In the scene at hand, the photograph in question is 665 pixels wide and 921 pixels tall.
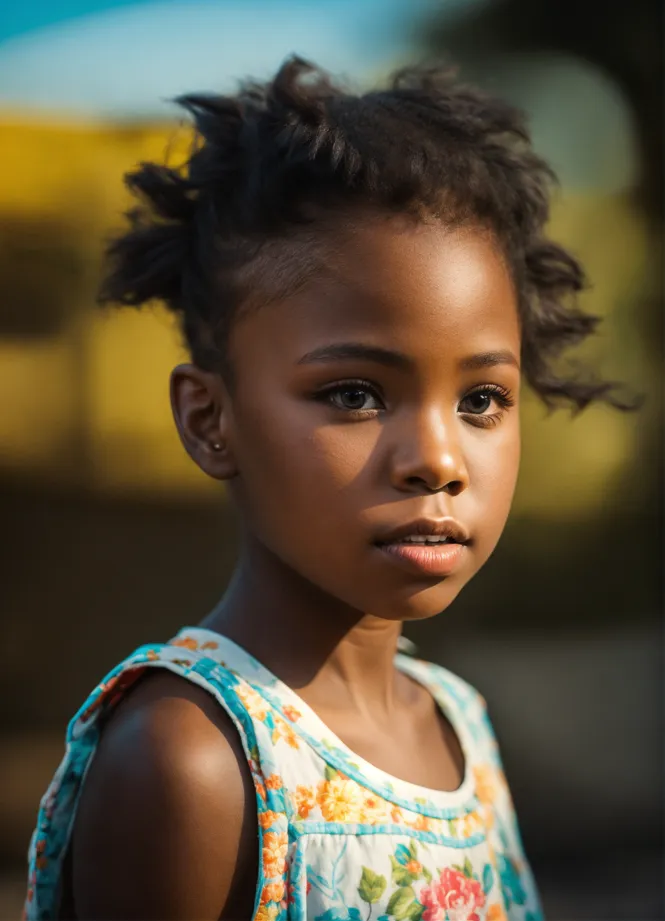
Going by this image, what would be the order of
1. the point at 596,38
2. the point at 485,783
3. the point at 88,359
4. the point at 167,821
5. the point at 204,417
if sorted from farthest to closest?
the point at 596,38 < the point at 88,359 < the point at 485,783 < the point at 204,417 < the point at 167,821

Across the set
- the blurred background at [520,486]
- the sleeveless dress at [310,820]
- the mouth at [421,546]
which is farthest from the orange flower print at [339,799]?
the blurred background at [520,486]

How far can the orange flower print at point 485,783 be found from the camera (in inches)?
50.6

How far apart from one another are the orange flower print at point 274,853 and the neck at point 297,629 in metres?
0.17

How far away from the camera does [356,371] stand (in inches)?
39.9

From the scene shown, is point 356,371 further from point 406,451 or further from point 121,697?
point 121,697

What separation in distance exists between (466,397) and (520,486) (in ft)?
5.42

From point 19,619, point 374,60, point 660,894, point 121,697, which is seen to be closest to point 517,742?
point 660,894

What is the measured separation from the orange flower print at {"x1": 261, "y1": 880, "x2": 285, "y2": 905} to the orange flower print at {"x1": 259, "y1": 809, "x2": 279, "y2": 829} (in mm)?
53

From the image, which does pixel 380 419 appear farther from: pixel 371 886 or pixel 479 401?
pixel 371 886

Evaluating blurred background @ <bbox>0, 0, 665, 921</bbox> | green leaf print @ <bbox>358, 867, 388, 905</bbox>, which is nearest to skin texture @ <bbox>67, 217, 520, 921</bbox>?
green leaf print @ <bbox>358, 867, 388, 905</bbox>

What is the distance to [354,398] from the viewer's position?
1.03 m

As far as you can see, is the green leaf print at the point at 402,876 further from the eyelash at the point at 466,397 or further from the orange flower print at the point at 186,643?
the eyelash at the point at 466,397

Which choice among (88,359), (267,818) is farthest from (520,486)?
(267,818)

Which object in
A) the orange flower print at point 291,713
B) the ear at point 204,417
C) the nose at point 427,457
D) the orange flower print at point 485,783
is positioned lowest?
the orange flower print at point 485,783
